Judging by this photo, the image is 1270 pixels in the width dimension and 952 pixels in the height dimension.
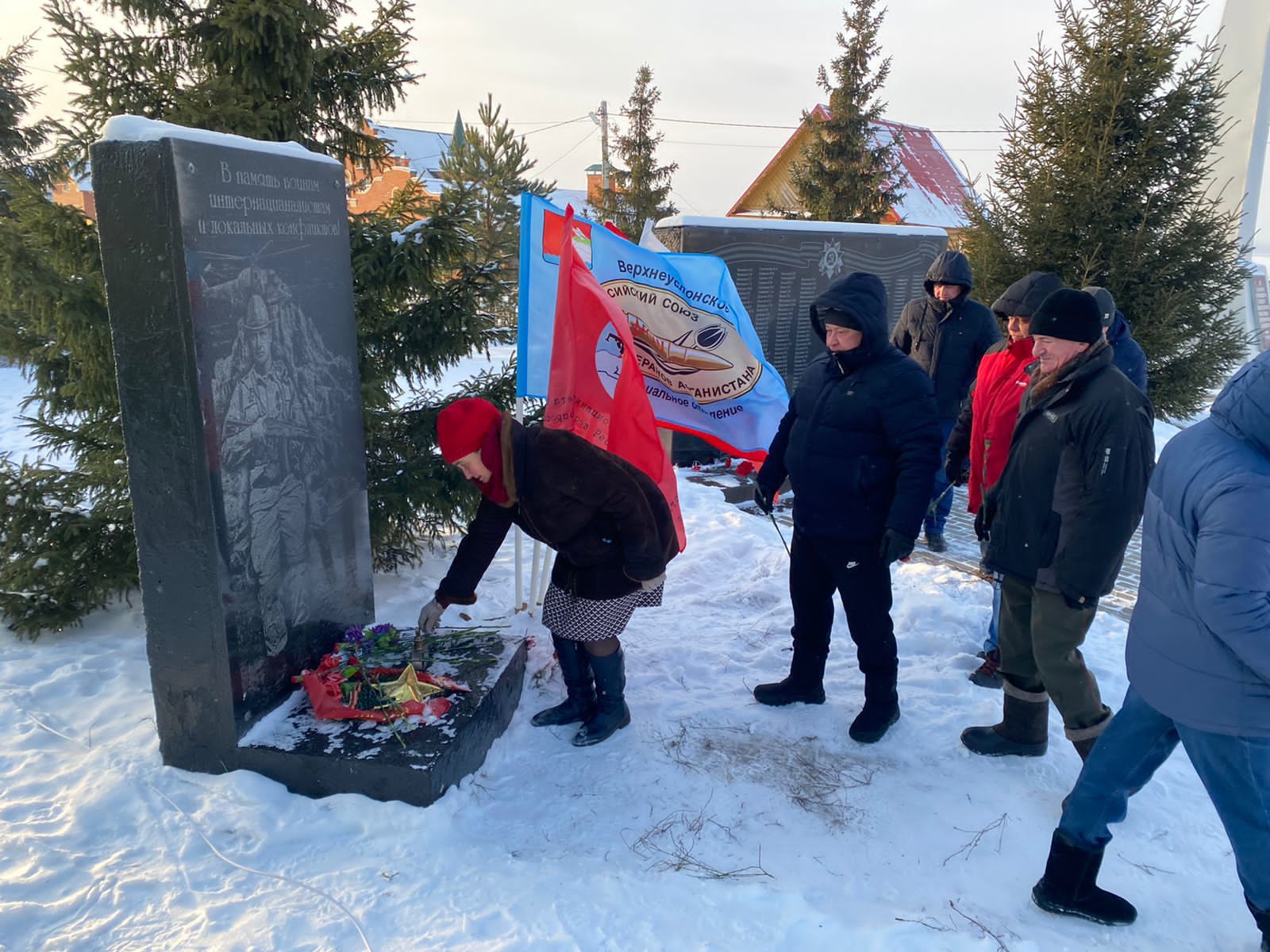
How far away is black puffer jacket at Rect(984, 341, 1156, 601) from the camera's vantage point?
2.86 m

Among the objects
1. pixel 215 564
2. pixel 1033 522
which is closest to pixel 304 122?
pixel 215 564

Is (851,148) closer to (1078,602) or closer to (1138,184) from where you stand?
(1138,184)

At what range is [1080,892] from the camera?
8.32ft

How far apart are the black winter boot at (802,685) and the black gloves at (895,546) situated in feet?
2.63

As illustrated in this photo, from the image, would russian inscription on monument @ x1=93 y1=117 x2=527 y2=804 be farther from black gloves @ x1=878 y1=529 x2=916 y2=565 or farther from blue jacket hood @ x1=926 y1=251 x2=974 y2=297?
blue jacket hood @ x1=926 y1=251 x2=974 y2=297

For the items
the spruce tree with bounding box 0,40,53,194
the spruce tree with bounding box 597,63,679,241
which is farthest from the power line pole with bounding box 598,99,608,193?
the spruce tree with bounding box 0,40,53,194

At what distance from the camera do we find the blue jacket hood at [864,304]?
10.8 feet

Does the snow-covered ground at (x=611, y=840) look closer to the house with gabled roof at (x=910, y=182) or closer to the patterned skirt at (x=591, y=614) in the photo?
the patterned skirt at (x=591, y=614)

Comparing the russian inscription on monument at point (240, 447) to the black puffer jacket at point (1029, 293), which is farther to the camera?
the black puffer jacket at point (1029, 293)

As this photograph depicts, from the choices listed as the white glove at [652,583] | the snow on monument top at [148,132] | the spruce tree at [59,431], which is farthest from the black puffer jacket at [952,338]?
the spruce tree at [59,431]

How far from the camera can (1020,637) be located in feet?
10.8

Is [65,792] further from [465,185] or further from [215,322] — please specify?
[465,185]

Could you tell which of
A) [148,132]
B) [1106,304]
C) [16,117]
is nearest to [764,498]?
[1106,304]

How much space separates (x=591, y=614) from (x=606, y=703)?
48 centimetres
